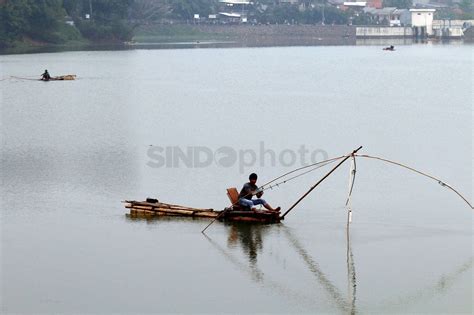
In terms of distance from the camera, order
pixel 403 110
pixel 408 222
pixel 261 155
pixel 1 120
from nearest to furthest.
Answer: pixel 408 222 → pixel 261 155 → pixel 1 120 → pixel 403 110

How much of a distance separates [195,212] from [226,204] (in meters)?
1.90

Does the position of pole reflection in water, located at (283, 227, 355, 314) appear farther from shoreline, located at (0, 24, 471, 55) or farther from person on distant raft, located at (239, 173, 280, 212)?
Result: shoreline, located at (0, 24, 471, 55)

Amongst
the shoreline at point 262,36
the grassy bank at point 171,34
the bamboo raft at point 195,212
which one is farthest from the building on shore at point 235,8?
the bamboo raft at point 195,212

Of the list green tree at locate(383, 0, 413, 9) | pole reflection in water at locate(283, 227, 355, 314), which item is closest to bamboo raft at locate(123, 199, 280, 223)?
pole reflection in water at locate(283, 227, 355, 314)

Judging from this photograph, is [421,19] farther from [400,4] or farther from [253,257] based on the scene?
[253,257]

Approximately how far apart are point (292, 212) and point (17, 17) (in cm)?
7279

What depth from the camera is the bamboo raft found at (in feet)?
59.1

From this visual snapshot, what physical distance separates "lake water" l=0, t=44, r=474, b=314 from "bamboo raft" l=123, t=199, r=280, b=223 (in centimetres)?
20

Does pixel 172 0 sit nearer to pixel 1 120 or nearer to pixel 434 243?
pixel 1 120

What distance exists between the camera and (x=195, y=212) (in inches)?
727

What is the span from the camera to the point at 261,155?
2666 cm

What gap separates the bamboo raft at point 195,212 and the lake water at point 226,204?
0.65 ft

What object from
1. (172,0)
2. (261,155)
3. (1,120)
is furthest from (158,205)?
(172,0)

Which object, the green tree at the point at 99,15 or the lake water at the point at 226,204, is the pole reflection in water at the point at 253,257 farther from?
the green tree at the point at 99,15
